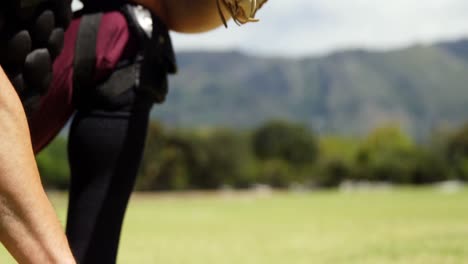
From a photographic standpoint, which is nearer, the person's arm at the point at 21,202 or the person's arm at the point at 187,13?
the person's arm at the point at 21,202

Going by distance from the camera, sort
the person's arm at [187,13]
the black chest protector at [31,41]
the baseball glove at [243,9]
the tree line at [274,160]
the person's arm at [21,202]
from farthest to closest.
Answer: the tree line at [274,160], the person's arm at [187,13], the baseball glove at [243,9], the black chest protector at [31,41], the person's arm at [21,202]

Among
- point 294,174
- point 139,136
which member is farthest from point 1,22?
point 294,174

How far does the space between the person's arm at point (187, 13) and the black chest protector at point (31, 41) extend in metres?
0.22

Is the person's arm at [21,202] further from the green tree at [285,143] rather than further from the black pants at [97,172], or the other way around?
the green tree at [285,143]

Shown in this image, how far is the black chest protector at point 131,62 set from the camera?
1.29 meters

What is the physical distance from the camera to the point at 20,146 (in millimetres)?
915

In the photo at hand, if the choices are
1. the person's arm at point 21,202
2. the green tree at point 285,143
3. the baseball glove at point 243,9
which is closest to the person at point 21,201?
the person's arm at point 21,202

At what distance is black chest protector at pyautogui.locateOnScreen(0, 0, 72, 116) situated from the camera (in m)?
1.08

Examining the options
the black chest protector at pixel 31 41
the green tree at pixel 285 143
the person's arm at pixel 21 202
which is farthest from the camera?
the green tree at pixel 285 143

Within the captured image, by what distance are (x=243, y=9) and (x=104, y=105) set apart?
31cm

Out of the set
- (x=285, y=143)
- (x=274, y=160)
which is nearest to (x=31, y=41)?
(x=274, y=160)

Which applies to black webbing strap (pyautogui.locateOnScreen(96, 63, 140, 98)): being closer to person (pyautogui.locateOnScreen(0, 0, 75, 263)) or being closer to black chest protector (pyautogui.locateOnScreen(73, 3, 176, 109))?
black chest protector (pyautogui.locateOnScreen(73, 3, 176, 109))

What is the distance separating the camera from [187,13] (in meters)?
1.36

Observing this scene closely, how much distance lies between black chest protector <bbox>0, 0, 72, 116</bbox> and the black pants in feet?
0.39
